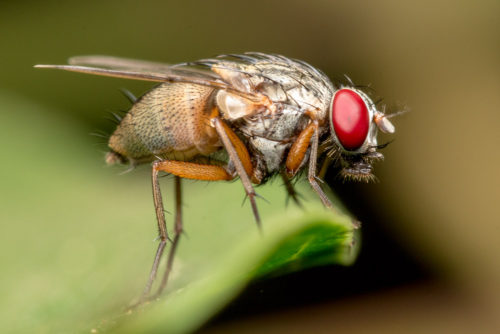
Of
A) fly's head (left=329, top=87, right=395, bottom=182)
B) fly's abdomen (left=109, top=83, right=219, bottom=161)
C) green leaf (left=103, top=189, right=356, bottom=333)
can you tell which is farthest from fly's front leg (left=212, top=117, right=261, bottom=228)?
green leaf (left=103, top=189, right=356, bottom=333)

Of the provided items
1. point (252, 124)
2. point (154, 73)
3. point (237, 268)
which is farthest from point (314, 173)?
point (237, 268)

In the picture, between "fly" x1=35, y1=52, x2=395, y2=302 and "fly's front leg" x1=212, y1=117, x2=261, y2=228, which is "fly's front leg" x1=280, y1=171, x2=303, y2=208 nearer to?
"fly" x1=35, y1=52, x2=395, y2=302

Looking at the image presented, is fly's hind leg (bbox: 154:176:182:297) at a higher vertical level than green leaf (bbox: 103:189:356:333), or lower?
lower

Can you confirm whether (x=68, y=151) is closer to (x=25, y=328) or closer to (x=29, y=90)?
(x=29, y=90)

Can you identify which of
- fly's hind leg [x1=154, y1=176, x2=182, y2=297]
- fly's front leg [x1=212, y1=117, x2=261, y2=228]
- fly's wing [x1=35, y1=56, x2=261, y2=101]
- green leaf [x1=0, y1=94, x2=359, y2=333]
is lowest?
fly's hind leg [x1=154, y1=176, x2=182, y2=297]

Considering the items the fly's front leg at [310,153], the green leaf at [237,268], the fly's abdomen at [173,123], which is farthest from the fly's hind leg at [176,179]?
the green leaf at [237,268]

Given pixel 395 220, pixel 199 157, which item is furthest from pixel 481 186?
pixel 199 157
